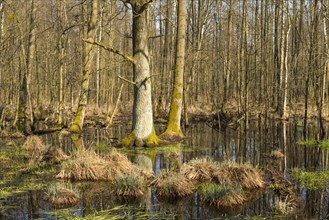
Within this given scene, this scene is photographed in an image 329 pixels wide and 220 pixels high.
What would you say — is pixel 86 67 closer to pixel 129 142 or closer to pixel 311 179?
pixel 129 142

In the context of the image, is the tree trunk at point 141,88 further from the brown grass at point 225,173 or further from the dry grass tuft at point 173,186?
the dry grass tuft at point 173,186

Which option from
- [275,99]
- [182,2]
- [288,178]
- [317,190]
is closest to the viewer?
[317,190]

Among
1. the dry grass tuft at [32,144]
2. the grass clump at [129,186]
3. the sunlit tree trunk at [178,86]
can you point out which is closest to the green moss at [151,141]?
the sunlit tree trunk at [178,86]

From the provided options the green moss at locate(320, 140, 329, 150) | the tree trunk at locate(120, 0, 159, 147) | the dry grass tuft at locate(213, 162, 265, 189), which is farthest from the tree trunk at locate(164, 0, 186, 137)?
the dry grass tuft at locate(213, 162, 265, 189)

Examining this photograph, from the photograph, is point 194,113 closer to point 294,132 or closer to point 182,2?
point 294,132

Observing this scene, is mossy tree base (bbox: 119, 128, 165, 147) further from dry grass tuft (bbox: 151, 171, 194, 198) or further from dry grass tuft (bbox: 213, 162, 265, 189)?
A: dry grass tuft (bbox: 151, 171, 194, 198)

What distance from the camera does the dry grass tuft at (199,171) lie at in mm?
8227

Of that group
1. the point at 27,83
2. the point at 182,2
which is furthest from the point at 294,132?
the point at 27,83

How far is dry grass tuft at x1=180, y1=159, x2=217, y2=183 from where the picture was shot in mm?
8227

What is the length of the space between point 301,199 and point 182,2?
36.6 feet

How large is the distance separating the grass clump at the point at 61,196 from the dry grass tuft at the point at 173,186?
1.63m

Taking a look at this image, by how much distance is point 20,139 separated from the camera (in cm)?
1534

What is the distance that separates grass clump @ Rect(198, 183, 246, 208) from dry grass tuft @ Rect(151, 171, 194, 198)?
19.5 inches

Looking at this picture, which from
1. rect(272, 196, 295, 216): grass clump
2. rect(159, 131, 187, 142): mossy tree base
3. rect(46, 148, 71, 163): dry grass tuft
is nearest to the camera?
rect(272, 196, 295, 216): grass clump
